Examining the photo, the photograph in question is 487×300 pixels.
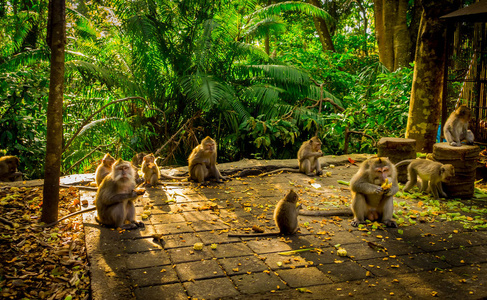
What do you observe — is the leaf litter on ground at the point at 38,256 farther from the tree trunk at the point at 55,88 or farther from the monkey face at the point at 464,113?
the monkey face at the point at 464,113

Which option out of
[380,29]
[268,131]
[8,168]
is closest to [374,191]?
[268,131]

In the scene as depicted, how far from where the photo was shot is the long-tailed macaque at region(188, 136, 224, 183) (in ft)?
27.0

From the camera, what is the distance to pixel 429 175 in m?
7.26

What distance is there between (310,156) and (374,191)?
11.1 feet

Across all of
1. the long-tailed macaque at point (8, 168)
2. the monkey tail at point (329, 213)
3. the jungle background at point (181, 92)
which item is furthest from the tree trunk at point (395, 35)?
the long-tailed macaque at point (8, 168)

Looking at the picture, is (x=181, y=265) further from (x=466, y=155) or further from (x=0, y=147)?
(x=0, y=147)

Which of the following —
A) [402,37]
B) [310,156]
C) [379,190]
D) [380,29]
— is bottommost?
[379,190]

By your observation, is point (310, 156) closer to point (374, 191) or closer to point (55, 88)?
point (374, 191)

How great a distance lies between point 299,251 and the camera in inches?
194

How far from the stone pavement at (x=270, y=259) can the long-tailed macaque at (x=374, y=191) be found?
0.25 metres

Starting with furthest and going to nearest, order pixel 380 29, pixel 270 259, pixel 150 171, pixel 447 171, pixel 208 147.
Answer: pixel 380 29 → pixel 208 147 → pixel 150 171 → pixel 447 171 → pixel 270 259

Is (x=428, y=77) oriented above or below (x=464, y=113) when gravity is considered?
above

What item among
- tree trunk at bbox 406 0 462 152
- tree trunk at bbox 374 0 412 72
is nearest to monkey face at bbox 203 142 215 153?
tree trunk at bbox 406 0 462 152

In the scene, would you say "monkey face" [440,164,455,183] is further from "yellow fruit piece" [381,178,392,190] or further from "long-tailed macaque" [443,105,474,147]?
"yellow fruit piece" [381,178,392,190]
